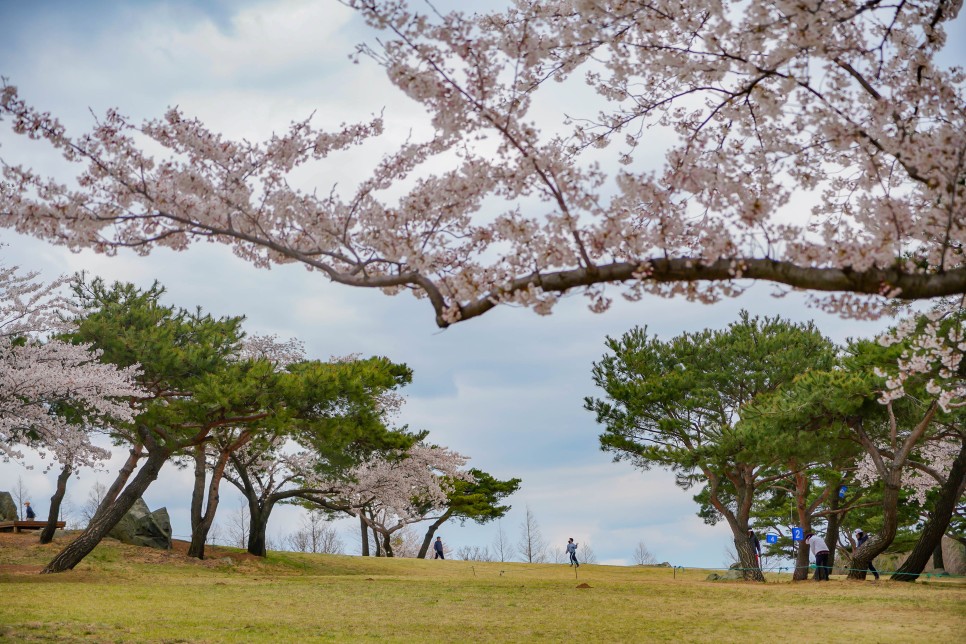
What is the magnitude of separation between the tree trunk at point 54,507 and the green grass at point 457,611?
12.2 feet

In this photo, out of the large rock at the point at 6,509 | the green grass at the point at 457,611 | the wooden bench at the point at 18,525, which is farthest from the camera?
the large rock at the point at 6,509

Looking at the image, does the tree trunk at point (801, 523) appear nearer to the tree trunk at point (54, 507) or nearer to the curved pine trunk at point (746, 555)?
the curved pine trunk at point (746, 555)

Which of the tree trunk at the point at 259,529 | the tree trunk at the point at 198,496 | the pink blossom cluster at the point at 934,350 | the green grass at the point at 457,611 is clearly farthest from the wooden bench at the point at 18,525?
the pink blossom cluster at the point at 934,350

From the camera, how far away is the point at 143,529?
69.8 ft

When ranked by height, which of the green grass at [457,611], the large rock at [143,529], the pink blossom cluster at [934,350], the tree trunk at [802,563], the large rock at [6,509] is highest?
the pink blossom cluster at [934,350]

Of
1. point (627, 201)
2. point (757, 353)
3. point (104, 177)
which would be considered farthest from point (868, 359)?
point (104, 177)

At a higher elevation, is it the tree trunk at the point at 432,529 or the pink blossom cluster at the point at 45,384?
the pink blossom cluster at the point at 45,384

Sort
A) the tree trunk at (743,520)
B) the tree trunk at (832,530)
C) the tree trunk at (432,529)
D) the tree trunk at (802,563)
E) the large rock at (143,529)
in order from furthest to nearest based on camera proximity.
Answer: the tree trunk at (432,529) → the large rock at (143,529) → the tree trunk at (743,520) → the tree trunk at (832,530) → the tree trunk at (802,563)

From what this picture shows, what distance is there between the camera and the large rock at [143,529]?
20.9m

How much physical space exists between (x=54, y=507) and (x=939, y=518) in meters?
19.9

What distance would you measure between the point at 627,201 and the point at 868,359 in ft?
35.0

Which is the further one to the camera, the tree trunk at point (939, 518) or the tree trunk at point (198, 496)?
the tree trunk at point (198, 496)

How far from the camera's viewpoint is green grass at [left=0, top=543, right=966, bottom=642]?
25.8ft

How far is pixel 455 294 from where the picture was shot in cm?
507
